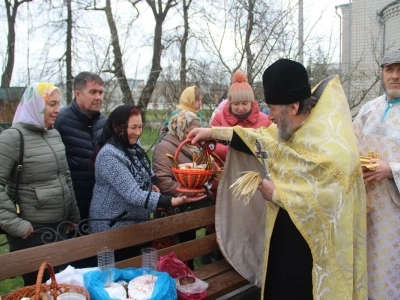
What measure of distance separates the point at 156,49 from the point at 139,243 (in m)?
10.5

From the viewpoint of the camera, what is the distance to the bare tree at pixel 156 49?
31.9 feet

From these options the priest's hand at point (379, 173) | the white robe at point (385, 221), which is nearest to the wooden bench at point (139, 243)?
the white robe at point (385, 221)

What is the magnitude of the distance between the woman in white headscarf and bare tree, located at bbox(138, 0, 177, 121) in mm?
5693

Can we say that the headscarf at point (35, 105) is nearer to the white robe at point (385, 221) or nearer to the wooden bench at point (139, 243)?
the wooden bench at point (139, 243)

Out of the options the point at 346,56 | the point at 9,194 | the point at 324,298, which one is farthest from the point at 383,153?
the point at 346,56

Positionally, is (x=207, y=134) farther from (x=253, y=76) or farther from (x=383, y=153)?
(x=253, y=76)

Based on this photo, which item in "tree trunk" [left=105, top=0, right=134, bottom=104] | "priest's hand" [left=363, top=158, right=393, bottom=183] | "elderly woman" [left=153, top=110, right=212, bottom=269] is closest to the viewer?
"priest's hand" [left=363, top=158, right=393, bottom=183]

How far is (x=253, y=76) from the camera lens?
750cm

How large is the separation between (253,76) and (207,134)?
4811mm

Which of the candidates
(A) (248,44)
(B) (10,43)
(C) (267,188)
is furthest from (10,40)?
(C) (267,188)

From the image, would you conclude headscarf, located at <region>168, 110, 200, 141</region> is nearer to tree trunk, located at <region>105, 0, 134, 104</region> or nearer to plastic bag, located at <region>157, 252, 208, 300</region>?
plastic bag, located at <region>157, 252, 208, 300</region>

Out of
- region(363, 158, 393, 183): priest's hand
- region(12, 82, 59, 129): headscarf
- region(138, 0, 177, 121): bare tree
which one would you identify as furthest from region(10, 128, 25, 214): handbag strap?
region(138, 0, 177, 121): bare tree

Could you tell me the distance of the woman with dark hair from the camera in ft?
9.26

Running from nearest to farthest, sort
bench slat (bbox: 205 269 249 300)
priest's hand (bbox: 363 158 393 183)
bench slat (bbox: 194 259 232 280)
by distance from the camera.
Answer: priest's hand (bbox: 363 158 393 183) < bench slat (bbox: 205 269 249 300) < bench slat (bbox: 194 259 232 280)
